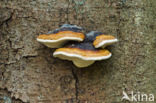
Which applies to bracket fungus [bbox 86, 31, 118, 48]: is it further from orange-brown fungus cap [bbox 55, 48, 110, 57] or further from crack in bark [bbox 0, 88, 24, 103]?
crack in bark [bbox 0, 88, 24, 103]

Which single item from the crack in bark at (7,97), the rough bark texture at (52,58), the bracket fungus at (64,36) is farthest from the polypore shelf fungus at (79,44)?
the crack in bark at (7,97)

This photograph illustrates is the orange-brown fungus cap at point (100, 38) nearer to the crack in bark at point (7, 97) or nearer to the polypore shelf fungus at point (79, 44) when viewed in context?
the polypore shelf fungus at point (79, 44)

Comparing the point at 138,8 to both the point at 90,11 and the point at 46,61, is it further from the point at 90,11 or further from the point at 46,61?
the point at 46,61

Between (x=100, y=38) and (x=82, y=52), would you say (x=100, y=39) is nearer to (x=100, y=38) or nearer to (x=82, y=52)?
(x=100, y=38)

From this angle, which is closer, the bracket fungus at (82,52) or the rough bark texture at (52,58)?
the bracket fungus at (82,52)

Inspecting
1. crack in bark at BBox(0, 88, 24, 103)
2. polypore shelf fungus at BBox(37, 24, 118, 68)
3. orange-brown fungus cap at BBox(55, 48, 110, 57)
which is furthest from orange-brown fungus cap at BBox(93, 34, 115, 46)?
crack in bark at BBox(0, 88, 24, 103)

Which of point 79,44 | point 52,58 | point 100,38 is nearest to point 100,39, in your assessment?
point 100,38

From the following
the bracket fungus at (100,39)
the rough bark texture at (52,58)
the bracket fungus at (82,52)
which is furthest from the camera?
the rough bark texture at (52,58)
